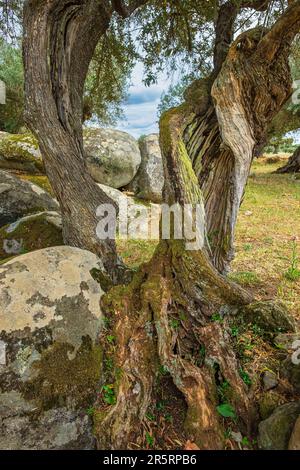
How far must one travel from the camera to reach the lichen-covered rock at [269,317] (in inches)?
119

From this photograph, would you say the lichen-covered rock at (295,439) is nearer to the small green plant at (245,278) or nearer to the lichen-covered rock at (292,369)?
the lichen-covered rock at (292,369)

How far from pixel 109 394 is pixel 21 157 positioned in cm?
826

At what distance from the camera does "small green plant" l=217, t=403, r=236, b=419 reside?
2251 mm

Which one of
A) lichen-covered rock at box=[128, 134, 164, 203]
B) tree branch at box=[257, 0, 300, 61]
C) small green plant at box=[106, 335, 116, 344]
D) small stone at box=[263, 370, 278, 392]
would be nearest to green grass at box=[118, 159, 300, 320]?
small stone at box=[263, 370, 278, 392]

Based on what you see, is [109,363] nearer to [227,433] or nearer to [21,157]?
[227,433]

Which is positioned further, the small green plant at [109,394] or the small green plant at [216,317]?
the small green plant at [216,317]

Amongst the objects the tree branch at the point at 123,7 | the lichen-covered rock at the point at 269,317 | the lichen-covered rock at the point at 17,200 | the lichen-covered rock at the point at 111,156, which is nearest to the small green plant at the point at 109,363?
the lichen-covered rock at the point at 269,317

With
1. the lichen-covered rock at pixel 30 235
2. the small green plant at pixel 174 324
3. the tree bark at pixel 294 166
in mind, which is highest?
the tree bark at pixel 294 166

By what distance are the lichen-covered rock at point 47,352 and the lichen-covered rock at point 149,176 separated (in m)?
7.18

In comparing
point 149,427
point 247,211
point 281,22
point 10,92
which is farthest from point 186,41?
point 10,92

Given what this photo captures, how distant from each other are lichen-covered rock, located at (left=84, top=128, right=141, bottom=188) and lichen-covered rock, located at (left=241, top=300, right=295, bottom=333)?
7441 mm

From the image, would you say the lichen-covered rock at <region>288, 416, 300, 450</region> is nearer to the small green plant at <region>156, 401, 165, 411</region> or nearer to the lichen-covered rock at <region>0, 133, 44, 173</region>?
the small green plant at <region>156, 401, 165, 411</region>

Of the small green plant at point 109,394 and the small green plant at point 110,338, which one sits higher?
the small green plant at point 110,338

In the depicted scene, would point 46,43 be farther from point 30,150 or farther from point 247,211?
point 247,211
